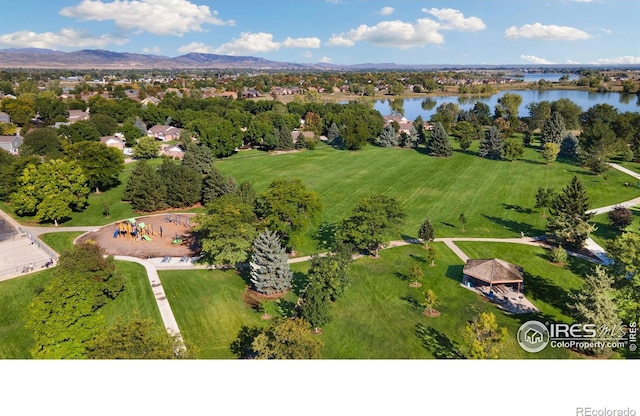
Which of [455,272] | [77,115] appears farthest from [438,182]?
[77,115]

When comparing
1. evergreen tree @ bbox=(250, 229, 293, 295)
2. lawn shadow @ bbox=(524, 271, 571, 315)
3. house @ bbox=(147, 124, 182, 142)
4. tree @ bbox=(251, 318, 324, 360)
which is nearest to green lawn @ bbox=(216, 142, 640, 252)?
evergreen tree @ bbox=(250, 229, 293, 295)

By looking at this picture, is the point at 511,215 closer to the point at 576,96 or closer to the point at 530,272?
the point at 530,272

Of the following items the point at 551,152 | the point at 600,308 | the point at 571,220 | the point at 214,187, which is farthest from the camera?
the point at 551,152

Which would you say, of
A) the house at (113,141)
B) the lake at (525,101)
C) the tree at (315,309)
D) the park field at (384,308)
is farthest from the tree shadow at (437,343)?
the lake at (525,101)

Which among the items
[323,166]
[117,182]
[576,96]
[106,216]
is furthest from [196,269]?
[576,96]

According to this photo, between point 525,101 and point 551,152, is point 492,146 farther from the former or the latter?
point 525,101

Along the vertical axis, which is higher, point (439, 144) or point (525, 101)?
point (525, 101)
